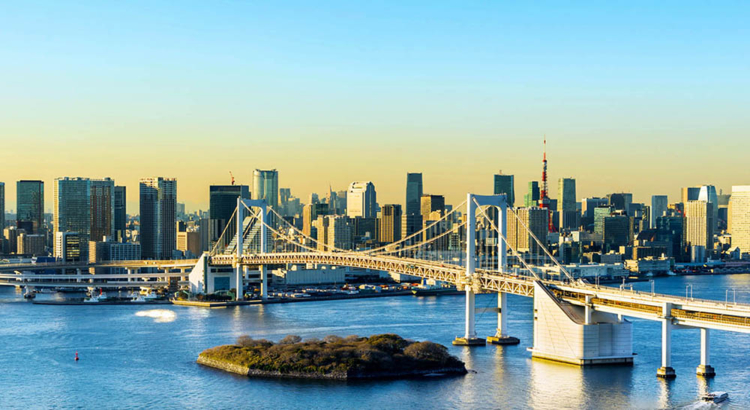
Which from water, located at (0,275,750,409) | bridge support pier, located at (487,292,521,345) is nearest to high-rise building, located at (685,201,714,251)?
water, located at (0,275,750,409)

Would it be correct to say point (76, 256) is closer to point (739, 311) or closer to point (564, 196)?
point (739, 311)

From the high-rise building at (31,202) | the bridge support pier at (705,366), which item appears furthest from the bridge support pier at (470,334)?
the high-rise building at (31,202)

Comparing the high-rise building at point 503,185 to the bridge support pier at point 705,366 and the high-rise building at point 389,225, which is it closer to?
the high-rise building at point 389,225

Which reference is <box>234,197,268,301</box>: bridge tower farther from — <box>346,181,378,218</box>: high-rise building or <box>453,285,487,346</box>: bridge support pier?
<box>346,181,378,218</box>: high-rise building

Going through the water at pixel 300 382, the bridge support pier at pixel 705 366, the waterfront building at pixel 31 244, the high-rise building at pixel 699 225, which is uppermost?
the high-rise building at pixel 699 225

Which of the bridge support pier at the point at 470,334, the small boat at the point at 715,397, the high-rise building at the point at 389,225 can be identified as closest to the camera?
the small boat at the point at 715,397

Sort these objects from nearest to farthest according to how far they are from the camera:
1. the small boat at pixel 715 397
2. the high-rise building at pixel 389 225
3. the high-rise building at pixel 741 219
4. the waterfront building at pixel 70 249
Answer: the small boat at pixel 715 397
the waterfront building at pixel 70 249
the high-rise building at pixel 389 225
the high-rise building at pixel 741 219
